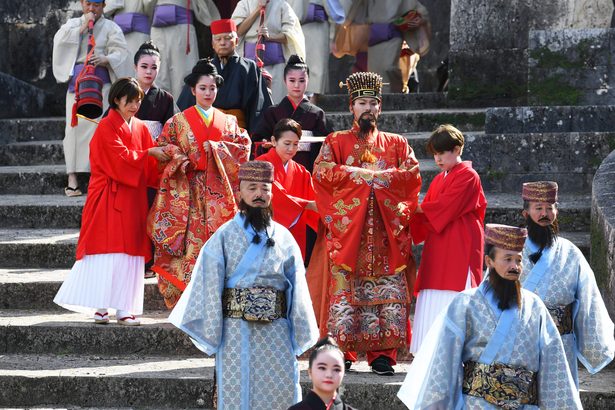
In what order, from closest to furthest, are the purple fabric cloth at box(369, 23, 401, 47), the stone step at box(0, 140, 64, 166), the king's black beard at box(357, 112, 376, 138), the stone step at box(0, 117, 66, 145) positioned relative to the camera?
1. the king's black beard at box(357, 112, 376, 138)
2. the stone step at box(0, 140, 64, 166)
3. the stone step at box(0, 117, 66, 145)
4. the purple fabric cloth at box(369, 23, 401, 47)

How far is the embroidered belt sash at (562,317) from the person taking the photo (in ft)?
21.9

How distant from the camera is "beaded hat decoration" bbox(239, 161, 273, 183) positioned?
671cm

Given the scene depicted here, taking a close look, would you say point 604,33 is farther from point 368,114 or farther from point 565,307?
point 565,307

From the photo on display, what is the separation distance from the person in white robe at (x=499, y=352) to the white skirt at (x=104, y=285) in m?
2.83

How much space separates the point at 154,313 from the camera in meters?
8.65

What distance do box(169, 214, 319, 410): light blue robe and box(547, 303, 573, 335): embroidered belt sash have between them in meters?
1.21

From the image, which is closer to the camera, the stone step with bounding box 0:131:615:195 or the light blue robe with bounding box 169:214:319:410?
the light blue robe with bounding box 169:214:319:410

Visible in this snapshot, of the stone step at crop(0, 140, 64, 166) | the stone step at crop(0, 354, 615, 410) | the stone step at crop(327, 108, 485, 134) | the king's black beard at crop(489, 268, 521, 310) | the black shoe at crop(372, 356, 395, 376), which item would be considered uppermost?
the stone step at crop(327, 108, 485, 134)

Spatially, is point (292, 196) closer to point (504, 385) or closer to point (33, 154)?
point (504, 385)

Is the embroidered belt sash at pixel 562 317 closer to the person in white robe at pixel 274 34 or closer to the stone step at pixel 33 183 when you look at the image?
the person in white robe at pixel 274 34

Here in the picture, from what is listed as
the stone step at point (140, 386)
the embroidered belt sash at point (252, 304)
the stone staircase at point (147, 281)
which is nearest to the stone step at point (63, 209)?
the stone staircase at point (147, 281)

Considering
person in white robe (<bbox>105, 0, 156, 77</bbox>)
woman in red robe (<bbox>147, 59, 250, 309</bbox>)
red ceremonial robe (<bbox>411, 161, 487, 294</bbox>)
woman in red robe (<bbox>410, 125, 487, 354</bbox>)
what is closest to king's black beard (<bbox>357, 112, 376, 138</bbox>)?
woman in red robe (<bbox>410, 125, 487, 354</bbox>)

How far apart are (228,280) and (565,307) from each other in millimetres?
1717

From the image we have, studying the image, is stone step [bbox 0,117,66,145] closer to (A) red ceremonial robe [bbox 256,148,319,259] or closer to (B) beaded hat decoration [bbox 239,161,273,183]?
(A) red ceremonial robe [bbox 256,148,319,259]
